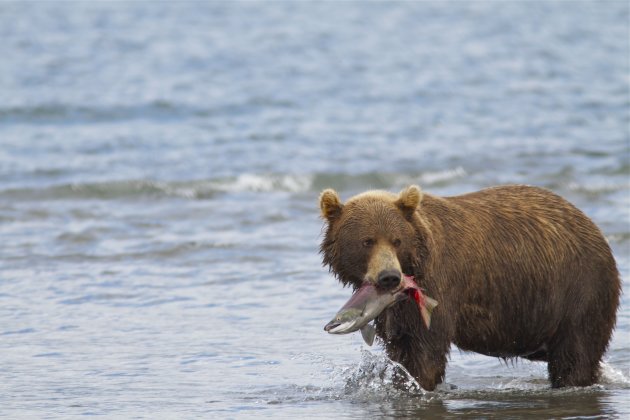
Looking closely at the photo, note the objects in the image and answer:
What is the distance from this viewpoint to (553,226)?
7496 millimetres

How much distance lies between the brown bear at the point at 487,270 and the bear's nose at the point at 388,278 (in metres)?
0.04

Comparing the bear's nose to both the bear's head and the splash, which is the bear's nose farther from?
the splash

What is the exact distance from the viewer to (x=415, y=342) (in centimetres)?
699

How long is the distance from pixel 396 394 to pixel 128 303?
10.6 feet

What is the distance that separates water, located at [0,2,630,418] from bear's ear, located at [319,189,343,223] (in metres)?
0.92

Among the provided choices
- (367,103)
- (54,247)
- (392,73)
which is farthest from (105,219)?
(392,73)

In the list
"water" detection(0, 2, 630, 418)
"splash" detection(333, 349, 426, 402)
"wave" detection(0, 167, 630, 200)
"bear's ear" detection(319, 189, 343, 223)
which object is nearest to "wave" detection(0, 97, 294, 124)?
"water" detection(0, 2, 630, 418)

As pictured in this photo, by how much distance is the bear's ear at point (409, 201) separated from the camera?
678 cm

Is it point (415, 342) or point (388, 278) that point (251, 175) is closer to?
point (415, 342)

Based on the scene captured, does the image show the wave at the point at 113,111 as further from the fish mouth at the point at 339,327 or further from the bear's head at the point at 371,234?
the fish mouth at the point at 339,327

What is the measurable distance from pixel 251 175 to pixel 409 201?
9.71 metres

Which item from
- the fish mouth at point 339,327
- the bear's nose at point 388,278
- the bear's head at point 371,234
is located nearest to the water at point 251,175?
the fish mouth at point 339,327

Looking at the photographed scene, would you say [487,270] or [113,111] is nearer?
[487,270]

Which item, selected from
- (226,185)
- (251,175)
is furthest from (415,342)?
(251,175)
